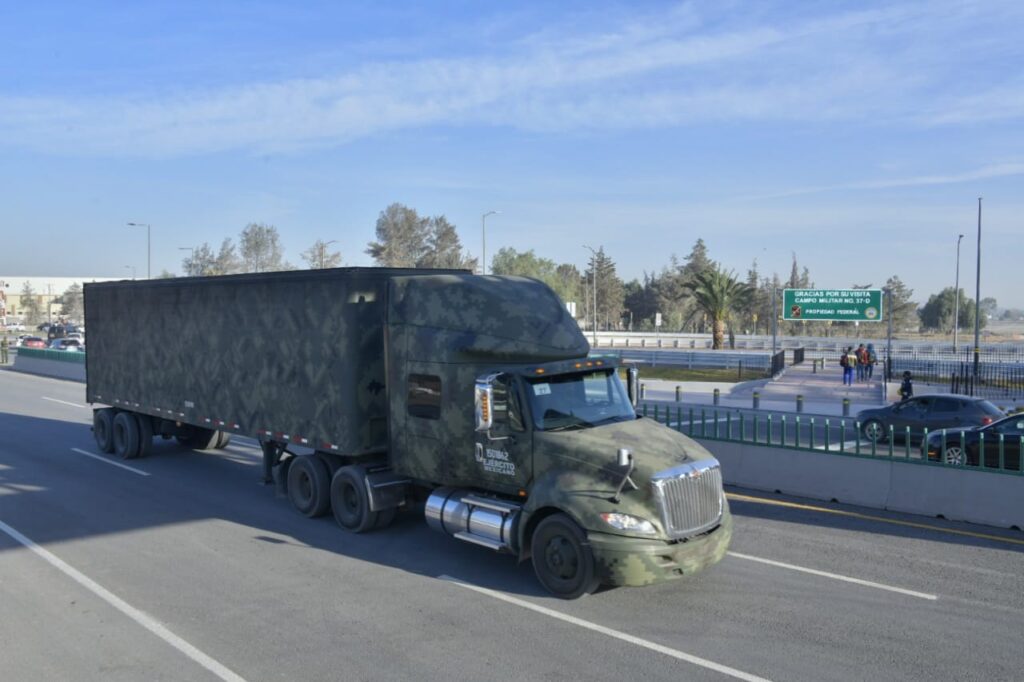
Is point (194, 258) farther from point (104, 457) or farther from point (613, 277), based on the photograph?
point (104, 457)

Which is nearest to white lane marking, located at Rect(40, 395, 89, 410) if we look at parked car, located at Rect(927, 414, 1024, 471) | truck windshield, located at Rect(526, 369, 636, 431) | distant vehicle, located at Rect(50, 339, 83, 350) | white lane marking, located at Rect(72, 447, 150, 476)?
white lane marking, located at Rect(72, 447, 150, 476)

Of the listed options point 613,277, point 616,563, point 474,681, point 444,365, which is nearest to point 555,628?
point 616,563

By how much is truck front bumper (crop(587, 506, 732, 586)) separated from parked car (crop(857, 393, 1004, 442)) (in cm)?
1251

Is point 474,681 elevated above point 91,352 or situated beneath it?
situated beneath

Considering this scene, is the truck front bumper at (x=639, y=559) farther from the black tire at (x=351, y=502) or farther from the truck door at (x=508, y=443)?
the black tire at (x=351, y=502)

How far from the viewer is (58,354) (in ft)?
136

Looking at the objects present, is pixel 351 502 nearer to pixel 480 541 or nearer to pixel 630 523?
pixel 480 541

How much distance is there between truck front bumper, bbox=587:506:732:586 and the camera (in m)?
7.86

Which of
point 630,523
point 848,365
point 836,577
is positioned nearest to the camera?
point 630,523

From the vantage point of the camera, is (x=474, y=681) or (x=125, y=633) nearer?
(x=474, y=681)

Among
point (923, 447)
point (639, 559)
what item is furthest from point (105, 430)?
point (923, 447)

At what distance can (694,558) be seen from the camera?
8.14 meters

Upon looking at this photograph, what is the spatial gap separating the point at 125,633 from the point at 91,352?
443 inches

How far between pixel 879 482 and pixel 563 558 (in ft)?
22.5
